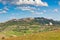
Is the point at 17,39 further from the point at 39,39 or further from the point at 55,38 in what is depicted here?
the point at 55,38

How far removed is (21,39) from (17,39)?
67cm

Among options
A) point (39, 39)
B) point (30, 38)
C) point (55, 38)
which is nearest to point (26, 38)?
point (30, 38)

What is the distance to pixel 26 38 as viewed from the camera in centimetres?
2767

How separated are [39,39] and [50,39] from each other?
175 cm

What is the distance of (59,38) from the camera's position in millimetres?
26156

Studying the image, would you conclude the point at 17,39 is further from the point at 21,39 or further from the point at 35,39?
the point at 35,39

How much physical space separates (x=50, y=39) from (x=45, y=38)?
894 mm

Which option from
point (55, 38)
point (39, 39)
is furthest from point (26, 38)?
point (55, 38)

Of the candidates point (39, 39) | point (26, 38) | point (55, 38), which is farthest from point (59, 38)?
point (26, 38)

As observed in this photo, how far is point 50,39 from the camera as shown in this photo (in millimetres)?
26422

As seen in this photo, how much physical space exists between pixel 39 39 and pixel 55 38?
8.56 feet

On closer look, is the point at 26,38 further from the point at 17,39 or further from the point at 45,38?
the point at 45,38

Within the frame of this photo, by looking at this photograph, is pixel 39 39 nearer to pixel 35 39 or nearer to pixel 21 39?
pixel 35 39

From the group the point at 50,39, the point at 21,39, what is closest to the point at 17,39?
the point at 21,39
